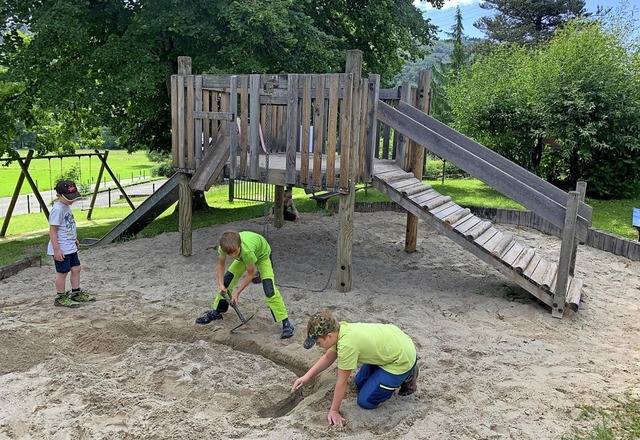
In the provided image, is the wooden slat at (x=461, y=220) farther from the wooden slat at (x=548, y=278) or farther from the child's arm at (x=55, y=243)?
the child's arm at (x=55, y=243)

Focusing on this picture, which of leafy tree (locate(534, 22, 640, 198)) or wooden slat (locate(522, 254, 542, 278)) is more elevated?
leafy tree (locate(534, 22, 640, 198))

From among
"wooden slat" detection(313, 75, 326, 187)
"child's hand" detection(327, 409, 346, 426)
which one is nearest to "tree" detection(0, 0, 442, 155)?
"wooden slat" detection(313, 75, 326, 187)

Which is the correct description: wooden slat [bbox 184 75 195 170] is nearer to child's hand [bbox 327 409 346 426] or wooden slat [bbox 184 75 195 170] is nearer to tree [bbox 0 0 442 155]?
tree [bbox 0 0 442 155]

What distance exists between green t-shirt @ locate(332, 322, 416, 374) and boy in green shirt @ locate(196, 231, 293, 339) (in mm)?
1627

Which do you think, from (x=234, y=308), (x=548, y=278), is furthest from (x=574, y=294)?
(x=234, y=308)

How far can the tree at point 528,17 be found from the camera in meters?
34.6

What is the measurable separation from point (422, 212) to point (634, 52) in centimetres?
1167

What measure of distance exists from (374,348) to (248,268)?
77.8 inches

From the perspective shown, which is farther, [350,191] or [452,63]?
[452,63]

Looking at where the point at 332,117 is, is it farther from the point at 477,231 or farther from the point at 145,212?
the point at 145,212

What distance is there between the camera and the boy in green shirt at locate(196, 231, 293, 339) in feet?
16.8

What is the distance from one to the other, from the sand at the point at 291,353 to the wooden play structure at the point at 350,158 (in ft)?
2.00

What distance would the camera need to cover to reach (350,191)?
6660 millimetres

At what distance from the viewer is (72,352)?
516 centimetres
